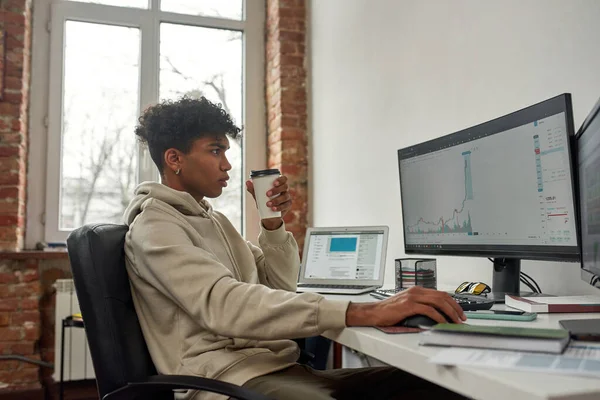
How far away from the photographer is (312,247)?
204 centimetres

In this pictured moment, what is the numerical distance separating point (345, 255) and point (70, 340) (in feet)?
6.21

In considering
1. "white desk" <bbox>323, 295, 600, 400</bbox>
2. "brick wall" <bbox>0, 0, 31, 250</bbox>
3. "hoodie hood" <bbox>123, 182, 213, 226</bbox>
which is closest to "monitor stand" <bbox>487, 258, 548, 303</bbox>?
"white desk" <bbox>323, 295, 600, 400</bbox>

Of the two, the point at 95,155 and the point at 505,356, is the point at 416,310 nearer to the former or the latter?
the point at 505,356

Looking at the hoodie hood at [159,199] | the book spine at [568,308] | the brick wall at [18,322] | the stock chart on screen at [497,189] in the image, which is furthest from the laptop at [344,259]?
the brick wall at [18,322]

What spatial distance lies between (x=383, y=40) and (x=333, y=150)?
753 mm

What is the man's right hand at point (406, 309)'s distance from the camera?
3.16ft

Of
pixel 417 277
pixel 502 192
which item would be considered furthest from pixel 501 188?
pixel 417 277

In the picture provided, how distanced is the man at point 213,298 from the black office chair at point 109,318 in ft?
0.10

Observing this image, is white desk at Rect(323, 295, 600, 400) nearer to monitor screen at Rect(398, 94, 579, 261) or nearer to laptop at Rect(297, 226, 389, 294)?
monitor screen at Rect(398, 94, 579, 261)

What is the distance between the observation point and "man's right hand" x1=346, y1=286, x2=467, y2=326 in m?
0.96

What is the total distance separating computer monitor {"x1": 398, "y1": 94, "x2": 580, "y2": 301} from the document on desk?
1.70 ft

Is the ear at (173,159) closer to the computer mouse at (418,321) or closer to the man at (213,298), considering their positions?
the man at (213,298)

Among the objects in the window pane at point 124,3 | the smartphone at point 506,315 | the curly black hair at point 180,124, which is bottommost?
the smartphone at point 506,315

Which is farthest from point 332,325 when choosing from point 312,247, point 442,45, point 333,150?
point 333,150
